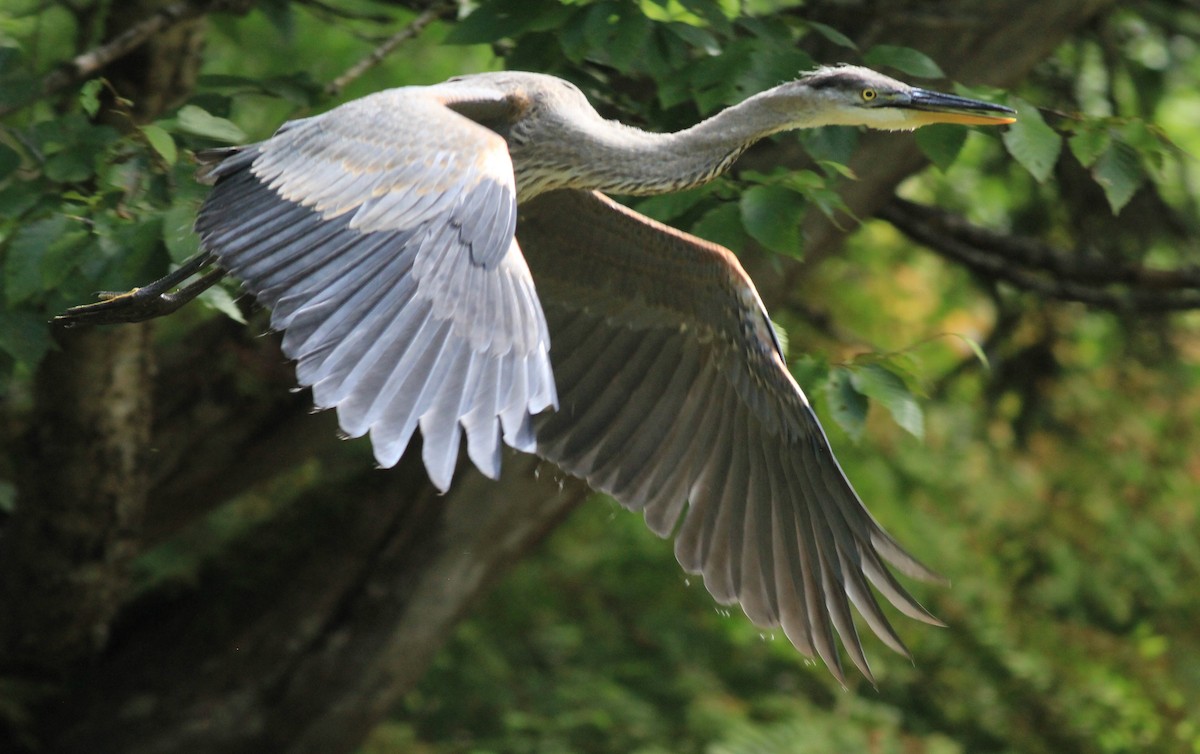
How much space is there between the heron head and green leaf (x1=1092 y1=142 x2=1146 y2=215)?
0.31 meters

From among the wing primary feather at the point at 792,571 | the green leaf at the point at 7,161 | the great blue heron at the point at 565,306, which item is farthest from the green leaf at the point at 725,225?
the green leaf at the point at 7,161

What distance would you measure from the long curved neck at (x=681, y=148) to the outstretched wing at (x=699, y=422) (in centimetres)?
17

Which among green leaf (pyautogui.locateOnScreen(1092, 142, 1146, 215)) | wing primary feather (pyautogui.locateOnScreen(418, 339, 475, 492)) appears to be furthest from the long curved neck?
wing primary feather (pyautogui.locateOnScreen(418, 339, 475, 492))

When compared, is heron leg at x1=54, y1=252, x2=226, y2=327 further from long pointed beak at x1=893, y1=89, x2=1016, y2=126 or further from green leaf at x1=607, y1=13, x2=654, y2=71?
long pointed beak at x1=893, y1=89, x2=1016, y2=126

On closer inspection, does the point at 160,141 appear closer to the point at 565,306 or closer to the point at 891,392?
the point at 565,306

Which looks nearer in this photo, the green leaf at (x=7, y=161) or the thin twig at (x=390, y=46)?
the green leaf at (x=7, y=161)

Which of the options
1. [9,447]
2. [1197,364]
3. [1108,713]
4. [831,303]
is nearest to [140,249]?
[9,447]

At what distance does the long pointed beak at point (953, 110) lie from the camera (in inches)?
153

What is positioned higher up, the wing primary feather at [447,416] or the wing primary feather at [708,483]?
the wing primary feather at [447,416]

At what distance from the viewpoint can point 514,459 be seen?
5066 mm

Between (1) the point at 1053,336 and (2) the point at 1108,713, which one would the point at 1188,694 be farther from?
(1) the point at 1053,336

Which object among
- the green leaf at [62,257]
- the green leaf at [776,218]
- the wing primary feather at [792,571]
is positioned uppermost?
the green leaf at [776,218]

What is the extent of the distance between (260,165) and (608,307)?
1298mm

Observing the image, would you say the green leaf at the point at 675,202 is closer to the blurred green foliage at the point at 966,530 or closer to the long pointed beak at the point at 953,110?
the long pointed beak at the point at 953,110
